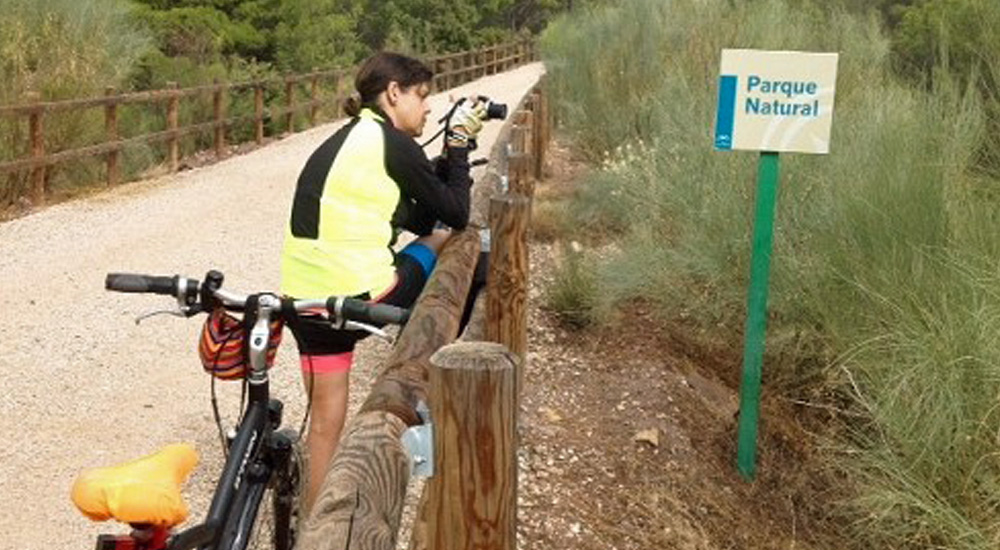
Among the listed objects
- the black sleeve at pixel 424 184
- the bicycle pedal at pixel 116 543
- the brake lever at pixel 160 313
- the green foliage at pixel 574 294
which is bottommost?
the green foliage at pixel 574 294

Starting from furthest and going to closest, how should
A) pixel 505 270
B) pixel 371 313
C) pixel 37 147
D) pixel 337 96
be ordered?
pixel 337 96, pixel 37 147, pixel 505 270, pixel 371 313

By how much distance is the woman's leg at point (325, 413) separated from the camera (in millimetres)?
3602

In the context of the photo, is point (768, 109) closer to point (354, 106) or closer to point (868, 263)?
point (868, 263)

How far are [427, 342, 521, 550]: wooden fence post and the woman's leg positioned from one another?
50.4 inches

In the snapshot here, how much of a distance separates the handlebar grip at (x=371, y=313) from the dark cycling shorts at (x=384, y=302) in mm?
208

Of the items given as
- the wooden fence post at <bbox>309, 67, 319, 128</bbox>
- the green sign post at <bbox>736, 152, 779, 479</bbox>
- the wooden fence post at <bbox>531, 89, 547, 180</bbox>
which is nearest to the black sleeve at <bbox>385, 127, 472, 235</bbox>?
the green sign post at <bbox>736, 152, 779, 479</bbox>

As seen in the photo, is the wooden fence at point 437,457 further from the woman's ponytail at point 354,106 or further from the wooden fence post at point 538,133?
the wooden fence post at point 538,133

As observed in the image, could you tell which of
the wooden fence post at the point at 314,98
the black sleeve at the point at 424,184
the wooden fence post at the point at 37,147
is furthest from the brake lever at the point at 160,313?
the wooden fence post at the point at 314,98

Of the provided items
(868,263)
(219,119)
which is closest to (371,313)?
(868,263)

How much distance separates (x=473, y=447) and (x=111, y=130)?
37.5ft

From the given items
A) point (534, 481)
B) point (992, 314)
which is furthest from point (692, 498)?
point (992, 314)

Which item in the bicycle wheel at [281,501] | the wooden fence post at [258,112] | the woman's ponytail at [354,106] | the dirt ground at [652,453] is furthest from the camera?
the wooden fence post at [258,112]

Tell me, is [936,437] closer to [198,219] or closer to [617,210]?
[617,210]

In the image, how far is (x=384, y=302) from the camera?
369cm
